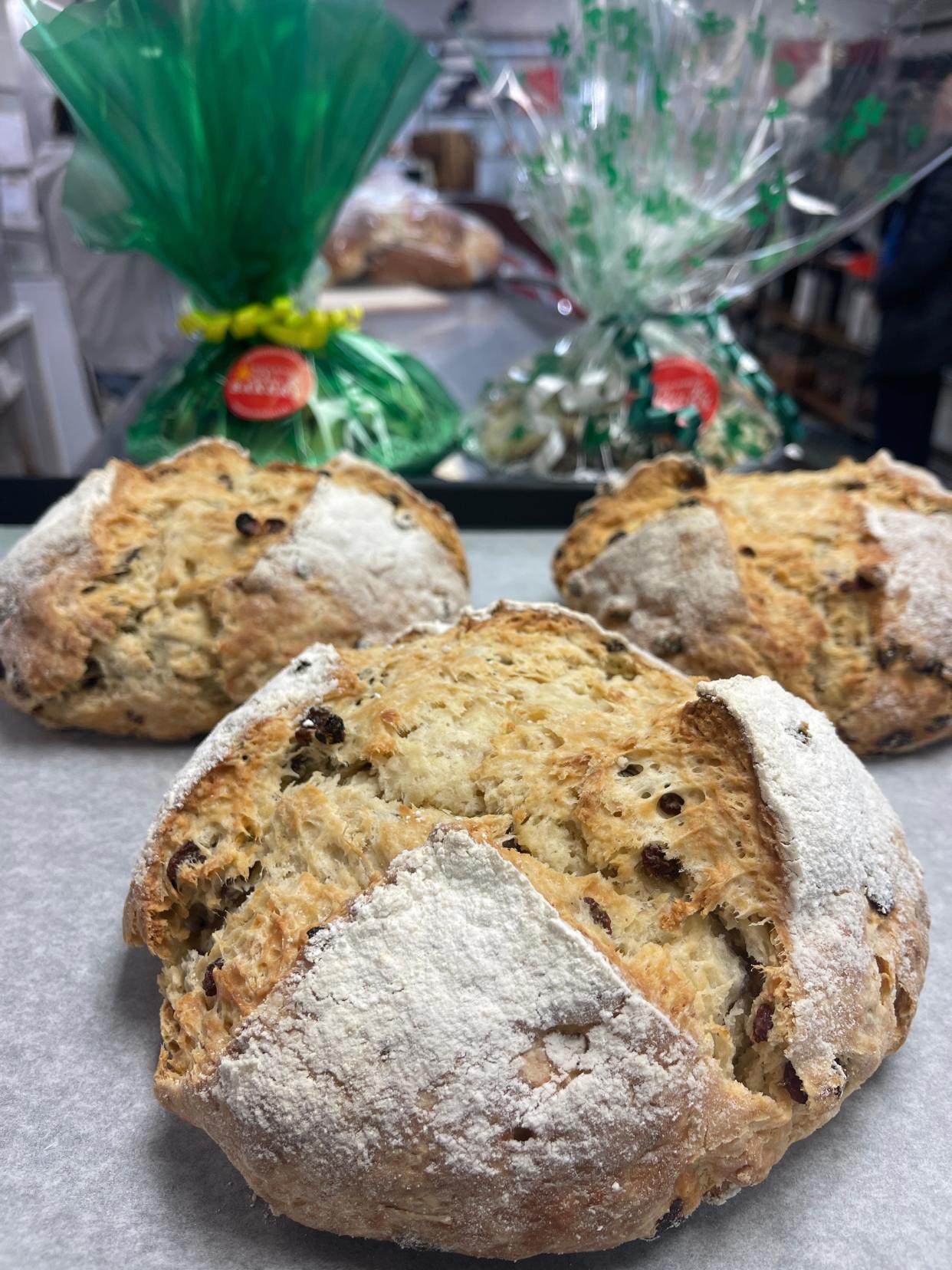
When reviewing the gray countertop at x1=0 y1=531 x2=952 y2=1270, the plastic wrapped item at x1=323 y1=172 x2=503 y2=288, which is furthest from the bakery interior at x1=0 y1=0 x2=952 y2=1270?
the plastic wrapped item at x1=323 y1=172 x2=503 y2=288

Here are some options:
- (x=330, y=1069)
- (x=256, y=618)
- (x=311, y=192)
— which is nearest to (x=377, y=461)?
(x=311, y=192)

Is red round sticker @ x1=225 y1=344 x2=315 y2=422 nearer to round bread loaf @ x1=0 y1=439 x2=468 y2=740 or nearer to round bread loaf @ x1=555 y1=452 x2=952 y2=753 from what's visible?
round bread loaf @ x1=0 y1=439 x2=468 y2=740

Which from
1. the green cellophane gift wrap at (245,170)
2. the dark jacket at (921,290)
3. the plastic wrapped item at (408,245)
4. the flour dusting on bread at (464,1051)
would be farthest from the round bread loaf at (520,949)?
the plastic wrapped item at (408,245)

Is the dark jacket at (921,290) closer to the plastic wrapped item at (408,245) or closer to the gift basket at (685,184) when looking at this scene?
the gift basket at (685,184)

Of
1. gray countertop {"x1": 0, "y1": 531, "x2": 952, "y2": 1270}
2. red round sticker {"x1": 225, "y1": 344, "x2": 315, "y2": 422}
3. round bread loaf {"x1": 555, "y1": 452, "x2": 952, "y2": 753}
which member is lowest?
gray countertop {"x1": 0, "y1": 531, "x2": 952, "y2": 1270}

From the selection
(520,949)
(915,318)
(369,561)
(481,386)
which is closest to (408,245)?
(481,386)

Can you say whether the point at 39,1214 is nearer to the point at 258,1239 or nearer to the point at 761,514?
Result: the point at 258,1239

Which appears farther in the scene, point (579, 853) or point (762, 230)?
point (762, 230)
